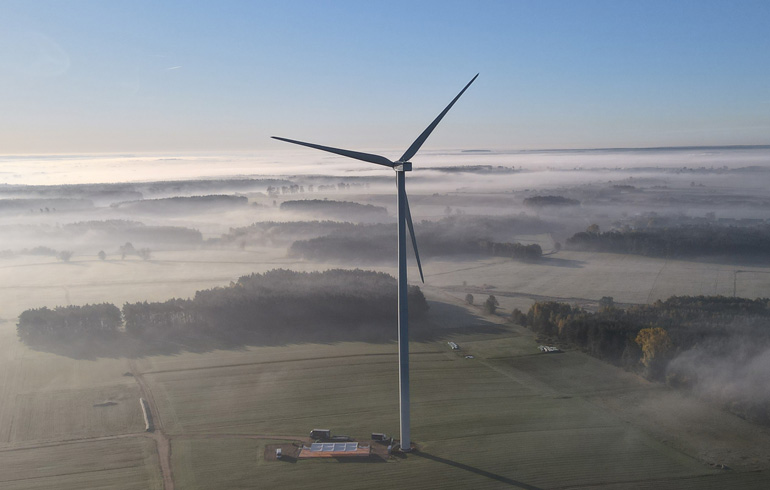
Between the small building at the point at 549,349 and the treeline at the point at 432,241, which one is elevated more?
the treeline at the point at 432,241

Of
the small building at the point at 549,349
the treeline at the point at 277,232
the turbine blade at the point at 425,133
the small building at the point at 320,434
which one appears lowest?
the small building at the point at 320,434

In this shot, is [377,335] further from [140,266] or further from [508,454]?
[140,266]

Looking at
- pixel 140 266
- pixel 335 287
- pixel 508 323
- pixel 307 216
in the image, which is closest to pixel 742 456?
pixel 508 323

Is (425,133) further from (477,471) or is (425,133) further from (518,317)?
(518,317)

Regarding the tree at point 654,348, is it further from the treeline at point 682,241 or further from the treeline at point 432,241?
the treeline at point 682,241

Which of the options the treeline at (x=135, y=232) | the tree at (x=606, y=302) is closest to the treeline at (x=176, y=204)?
the treeline at (x=135, y=232)

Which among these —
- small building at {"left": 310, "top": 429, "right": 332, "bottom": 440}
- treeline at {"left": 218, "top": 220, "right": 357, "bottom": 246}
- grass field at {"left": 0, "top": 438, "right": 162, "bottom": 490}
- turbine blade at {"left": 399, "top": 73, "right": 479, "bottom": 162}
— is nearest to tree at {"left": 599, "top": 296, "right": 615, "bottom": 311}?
turbine blade at {"left": 399, "top": 73, "right": 479, "bottom": 162}

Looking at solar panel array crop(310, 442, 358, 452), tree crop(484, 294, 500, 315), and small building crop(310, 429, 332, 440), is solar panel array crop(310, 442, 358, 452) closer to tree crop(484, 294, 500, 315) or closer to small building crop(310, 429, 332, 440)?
small building crop(310, 429, 332, 440)
